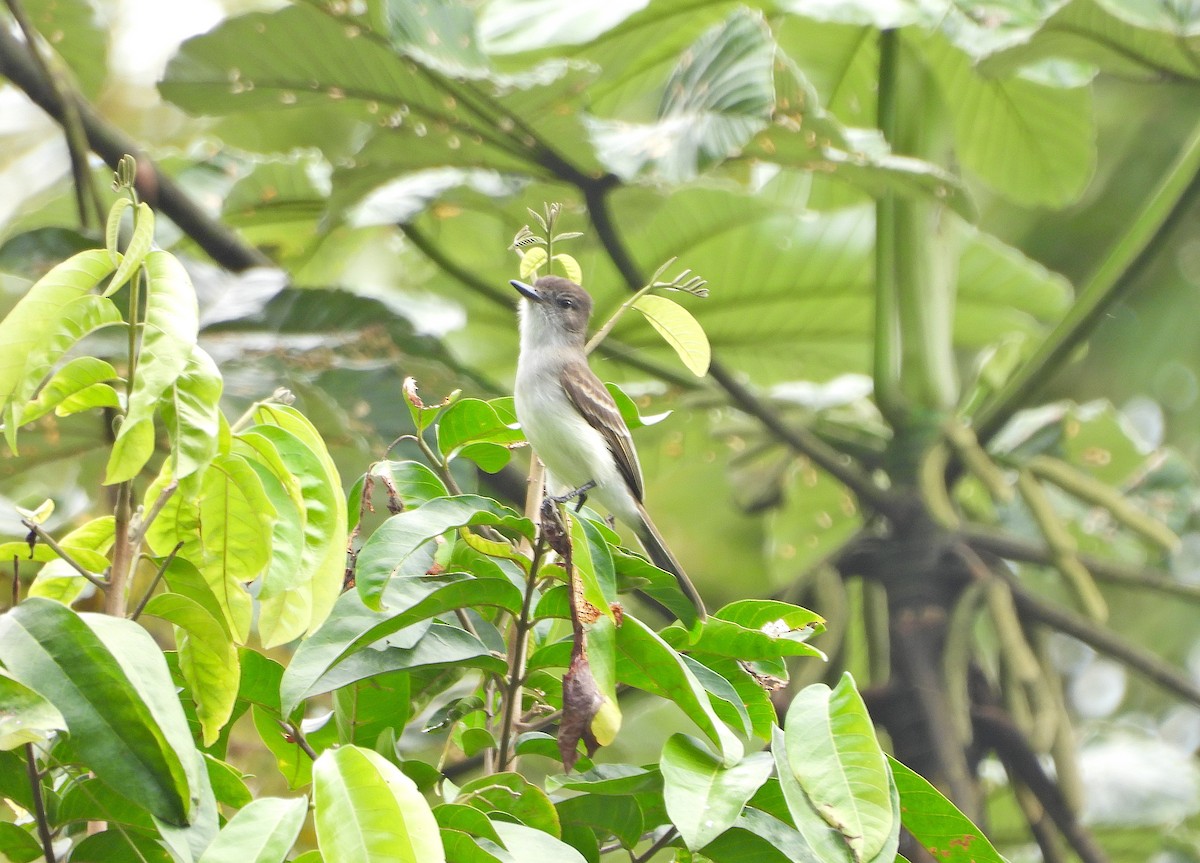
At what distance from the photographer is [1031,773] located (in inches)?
98.2

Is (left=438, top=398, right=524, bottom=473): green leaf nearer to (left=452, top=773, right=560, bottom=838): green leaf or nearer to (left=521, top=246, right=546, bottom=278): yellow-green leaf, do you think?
(left=521, top=246, right=546, bottom=278): yellow-green leaf

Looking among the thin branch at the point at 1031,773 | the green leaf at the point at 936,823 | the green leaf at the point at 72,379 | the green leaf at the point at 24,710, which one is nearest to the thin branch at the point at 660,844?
the green leaf at the point at 936,823

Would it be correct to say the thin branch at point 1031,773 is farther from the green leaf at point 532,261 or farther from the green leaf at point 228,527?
the green leaf at point 228,527

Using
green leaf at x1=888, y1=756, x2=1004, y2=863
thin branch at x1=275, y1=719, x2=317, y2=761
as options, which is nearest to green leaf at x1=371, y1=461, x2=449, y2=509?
thin branch at x1=275, y1=719, x2=317, y2=761

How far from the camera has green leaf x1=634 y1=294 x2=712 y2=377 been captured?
139 centimetres

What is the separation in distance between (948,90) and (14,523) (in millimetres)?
2651

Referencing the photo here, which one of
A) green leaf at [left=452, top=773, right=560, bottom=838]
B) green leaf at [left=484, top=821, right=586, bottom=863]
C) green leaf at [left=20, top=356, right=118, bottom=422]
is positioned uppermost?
green leaf at [left=20, top=356, right=118, bottom=422]

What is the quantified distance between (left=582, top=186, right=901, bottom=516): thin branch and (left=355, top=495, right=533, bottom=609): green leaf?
4.13 feet

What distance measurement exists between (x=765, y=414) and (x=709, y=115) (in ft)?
2.06

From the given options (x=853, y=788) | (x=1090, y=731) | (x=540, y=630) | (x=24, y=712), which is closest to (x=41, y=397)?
(x=24, y=712)

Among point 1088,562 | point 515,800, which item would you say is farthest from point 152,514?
point 1088,562

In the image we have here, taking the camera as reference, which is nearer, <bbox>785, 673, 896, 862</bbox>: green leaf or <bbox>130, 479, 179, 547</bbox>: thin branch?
<bbox>785, 673, 896, 862</bbox>: green leaf

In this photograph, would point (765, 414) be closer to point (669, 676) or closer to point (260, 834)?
point (669, 676)

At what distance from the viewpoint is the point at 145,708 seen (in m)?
0.98
